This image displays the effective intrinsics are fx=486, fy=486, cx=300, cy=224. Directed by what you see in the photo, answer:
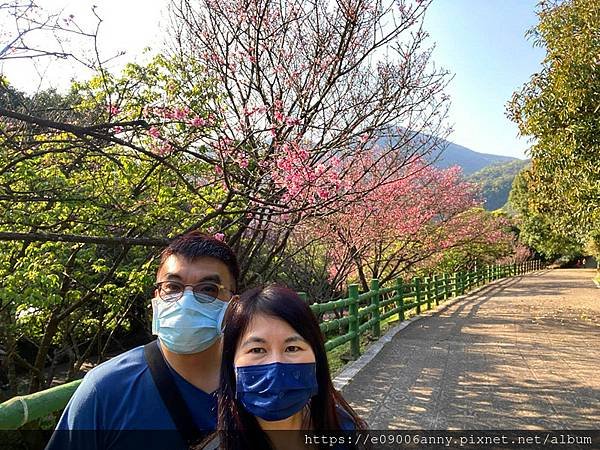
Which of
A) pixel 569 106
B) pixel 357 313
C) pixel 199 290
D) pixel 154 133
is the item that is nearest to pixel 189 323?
pixel 199 290

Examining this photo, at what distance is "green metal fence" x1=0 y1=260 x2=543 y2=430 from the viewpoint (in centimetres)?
188

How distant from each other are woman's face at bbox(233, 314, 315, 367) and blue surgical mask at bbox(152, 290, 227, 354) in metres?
0.36

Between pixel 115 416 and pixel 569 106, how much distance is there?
29.6 feet

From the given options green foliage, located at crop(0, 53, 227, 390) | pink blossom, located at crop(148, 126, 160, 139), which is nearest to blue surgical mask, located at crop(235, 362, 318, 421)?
green foliage, located at crop(0, 53, 227, 390)

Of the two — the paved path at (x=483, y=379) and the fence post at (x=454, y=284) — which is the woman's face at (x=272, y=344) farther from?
the fence post at (x=454, y=284)

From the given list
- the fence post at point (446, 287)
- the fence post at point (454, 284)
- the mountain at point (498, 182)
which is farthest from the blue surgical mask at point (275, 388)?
the mountain at point (498, 182)

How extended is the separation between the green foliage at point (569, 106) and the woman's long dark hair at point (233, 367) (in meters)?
8.39

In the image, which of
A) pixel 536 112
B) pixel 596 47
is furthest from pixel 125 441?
pixel 536 112

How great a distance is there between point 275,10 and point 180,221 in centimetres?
299

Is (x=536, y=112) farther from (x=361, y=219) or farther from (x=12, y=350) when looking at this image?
(x=12, y=350)

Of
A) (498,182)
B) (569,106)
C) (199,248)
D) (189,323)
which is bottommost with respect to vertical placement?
(189,323)

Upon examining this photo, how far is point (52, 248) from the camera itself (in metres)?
5.30

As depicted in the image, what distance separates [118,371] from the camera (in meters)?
1.51

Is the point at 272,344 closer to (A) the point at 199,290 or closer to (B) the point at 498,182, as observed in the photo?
(A) the point at 199,290
